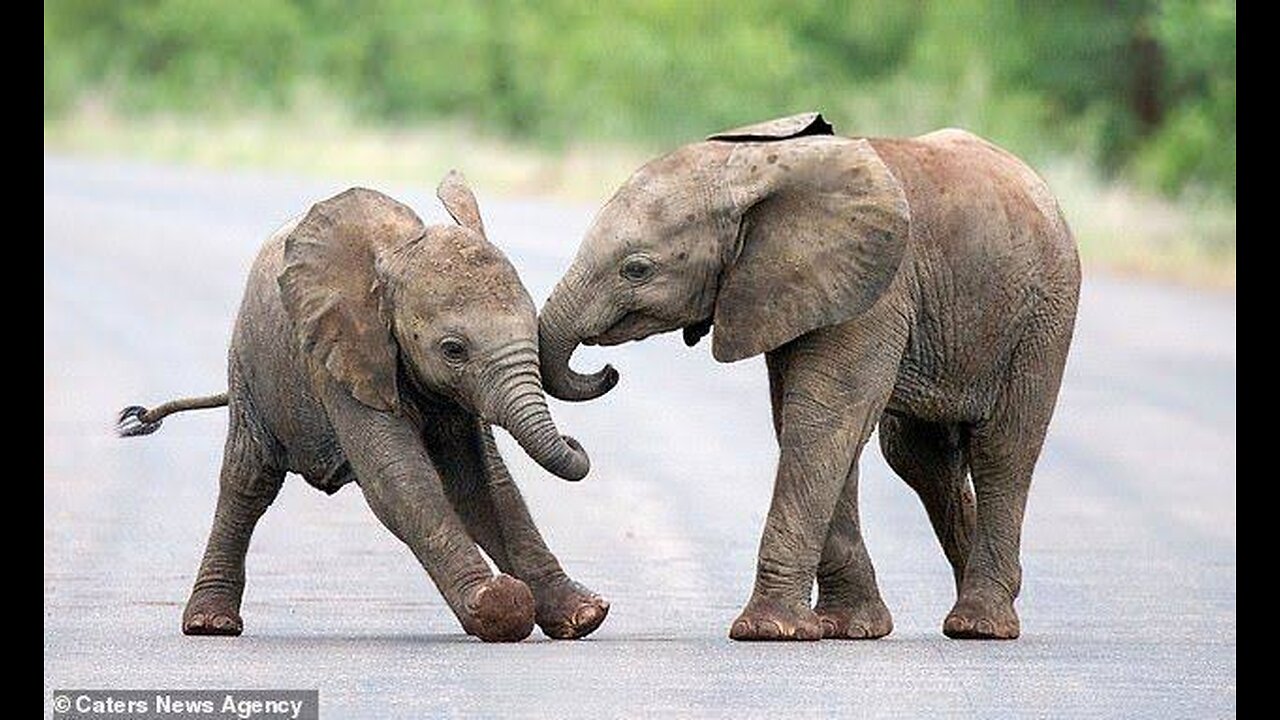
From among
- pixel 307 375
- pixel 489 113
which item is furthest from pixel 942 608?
pixel 489 113

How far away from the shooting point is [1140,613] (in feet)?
52.7

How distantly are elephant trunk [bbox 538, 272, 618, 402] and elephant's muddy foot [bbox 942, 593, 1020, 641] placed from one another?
6.33 ft

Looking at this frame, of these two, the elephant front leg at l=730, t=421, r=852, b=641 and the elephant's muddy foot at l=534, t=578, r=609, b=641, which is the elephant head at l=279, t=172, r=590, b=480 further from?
the elephant front leg at l=730, t=421, r=852, b=641

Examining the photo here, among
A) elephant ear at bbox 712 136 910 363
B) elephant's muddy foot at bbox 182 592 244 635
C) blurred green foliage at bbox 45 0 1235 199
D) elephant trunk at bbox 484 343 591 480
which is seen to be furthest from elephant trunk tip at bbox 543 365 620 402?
blurred green foliage at bbox 45 0 1235 199

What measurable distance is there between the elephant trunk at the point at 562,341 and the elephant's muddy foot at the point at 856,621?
152 cm

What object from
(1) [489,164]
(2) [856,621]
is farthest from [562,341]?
→ (1) [489,164]

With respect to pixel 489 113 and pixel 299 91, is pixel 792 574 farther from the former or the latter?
pixel 489 113

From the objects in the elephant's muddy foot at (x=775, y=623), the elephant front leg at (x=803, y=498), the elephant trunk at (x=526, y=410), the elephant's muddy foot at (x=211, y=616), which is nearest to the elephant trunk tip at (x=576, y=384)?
the elephant trunk at (x=526, y=410)

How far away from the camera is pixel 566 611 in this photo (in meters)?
14.2

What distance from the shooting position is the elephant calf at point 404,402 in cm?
1350

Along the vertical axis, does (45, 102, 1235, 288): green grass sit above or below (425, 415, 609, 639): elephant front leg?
below

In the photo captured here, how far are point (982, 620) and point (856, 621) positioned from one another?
1.66 feet

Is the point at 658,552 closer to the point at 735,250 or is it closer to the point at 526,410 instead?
the point at 735,250

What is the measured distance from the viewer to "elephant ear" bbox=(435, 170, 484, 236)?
14008mm
